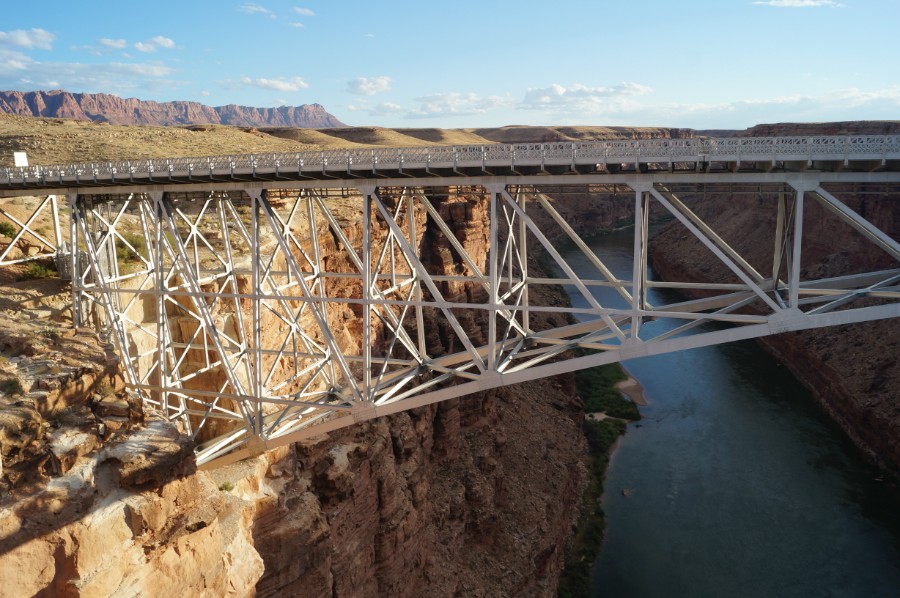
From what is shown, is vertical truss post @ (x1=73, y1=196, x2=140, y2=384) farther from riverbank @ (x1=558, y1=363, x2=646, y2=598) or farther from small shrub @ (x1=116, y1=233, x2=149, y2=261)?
riverbank @ (x1=558, y1=363, x2=646, y2=598)

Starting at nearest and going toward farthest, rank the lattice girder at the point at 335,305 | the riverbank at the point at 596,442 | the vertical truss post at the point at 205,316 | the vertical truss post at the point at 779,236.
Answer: the lattice girder at the point at 335,305, the vertical truss post at the point at 779,236, the vertical truss post at the point at 205,316, the riverbank at the point at 596,442

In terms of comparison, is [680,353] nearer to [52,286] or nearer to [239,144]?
[239,144]

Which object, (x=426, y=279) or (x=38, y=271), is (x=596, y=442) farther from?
(x=38, y=271)

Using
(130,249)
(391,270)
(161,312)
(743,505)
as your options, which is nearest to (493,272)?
(391,270)

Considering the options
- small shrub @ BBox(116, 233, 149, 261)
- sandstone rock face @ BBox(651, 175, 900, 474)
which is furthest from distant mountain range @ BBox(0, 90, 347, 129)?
small shrub @ BBox(116, 233, 149, 261)

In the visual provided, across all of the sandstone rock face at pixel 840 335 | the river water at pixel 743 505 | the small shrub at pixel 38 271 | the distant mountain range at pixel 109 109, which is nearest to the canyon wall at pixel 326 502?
the river water at pixel 743 505

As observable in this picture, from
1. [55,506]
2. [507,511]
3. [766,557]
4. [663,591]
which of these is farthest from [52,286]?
[766,557]

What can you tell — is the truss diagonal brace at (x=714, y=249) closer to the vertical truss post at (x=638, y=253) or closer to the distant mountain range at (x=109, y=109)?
the vertical truss post at (x=638, y=253)
